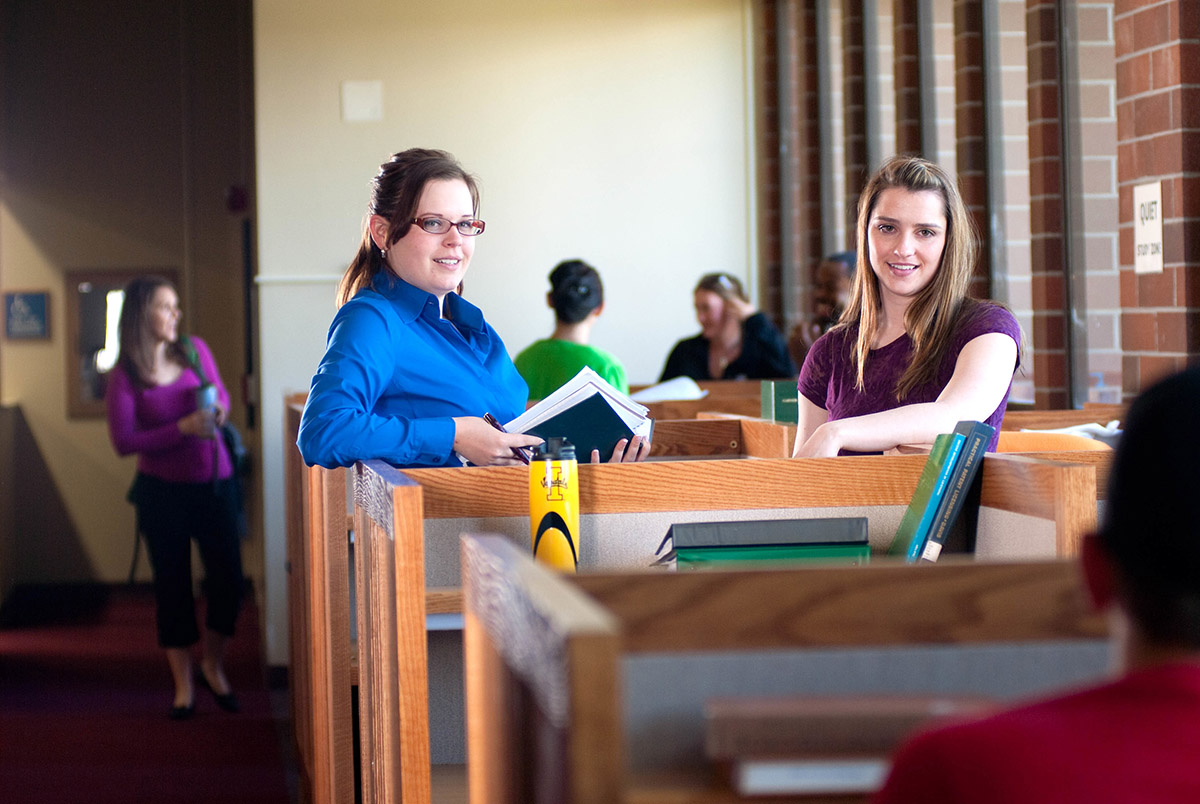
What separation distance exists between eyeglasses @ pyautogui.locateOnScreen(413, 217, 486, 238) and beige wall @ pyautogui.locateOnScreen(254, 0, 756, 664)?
3419mm

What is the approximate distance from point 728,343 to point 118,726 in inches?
106

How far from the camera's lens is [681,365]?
5234mm

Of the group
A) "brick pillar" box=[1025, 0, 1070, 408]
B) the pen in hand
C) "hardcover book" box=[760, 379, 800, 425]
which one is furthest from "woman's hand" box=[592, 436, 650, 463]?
"brick pillar" box=[1025, 0, 1070, 408]

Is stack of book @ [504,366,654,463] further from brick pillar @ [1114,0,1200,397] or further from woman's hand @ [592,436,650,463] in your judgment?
brick pillar @ [1114,0,1200,397]

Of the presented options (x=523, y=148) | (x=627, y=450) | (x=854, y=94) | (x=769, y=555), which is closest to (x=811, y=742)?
(x=769, y=555)

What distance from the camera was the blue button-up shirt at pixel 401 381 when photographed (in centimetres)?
194

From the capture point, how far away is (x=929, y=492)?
5.76ft

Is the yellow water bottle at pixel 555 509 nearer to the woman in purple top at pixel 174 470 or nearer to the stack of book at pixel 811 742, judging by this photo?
the stack of book at pixel 811 742

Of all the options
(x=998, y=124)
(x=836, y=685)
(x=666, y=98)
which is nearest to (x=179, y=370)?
(x=666, y=98)

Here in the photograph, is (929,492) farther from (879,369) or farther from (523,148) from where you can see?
(523,148)

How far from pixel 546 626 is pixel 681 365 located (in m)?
4.55

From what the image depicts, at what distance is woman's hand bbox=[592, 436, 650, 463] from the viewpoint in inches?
81.2

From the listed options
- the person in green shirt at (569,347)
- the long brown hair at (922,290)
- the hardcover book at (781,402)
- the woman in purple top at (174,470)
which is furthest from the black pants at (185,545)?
the long brown hair at (922,290)

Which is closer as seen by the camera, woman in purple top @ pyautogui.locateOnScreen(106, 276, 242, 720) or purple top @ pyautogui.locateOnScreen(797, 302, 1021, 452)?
purple top @ pyautogui.locateOnScreen(797, 302, 1021, 452)
